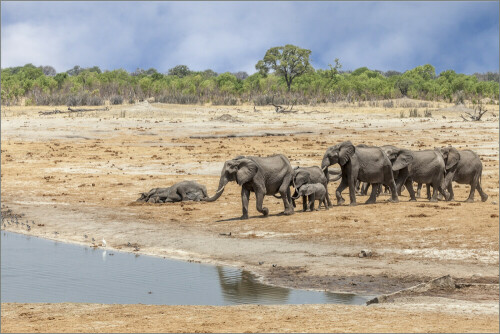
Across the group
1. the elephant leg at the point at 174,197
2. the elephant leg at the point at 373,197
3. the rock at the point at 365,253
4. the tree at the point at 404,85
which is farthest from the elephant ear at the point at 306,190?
the tree at the point at 404,85

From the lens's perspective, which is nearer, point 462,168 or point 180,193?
point 462,168

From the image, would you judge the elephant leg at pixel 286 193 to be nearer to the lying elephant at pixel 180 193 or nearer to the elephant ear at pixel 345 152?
the elephant ear at pixel 345 152

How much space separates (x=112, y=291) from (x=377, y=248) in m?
6.10

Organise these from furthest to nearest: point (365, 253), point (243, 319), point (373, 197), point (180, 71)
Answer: point (180, 71) → point (373, 197) → point (365, 253) → point (243, 319)

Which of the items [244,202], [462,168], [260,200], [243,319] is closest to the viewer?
[243,319]

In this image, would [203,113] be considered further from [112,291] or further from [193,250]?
[112,291]

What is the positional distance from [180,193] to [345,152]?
5.76 m

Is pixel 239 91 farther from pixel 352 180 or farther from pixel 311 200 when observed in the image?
pixel 311 200

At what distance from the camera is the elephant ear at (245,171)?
2077 cm

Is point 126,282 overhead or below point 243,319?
below

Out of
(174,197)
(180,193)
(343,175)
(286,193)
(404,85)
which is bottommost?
(174,197)

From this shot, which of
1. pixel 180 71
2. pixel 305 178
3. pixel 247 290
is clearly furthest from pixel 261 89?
pixel 247 290

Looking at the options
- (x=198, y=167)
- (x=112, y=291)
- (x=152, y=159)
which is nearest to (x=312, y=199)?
(x=112, y=291)

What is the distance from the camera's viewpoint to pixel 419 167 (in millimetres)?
24078
